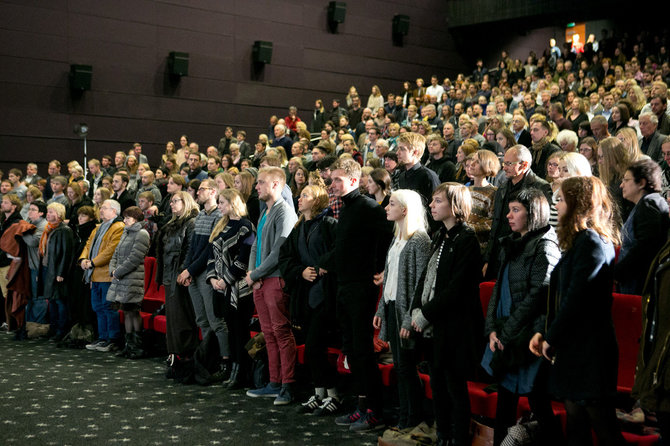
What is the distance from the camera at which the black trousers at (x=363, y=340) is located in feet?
13.1

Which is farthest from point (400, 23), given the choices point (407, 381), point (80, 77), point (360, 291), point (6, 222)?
Result: point (407, 381)

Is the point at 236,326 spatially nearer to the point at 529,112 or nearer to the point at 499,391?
the point at 499,391

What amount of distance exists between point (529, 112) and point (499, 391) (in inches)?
320

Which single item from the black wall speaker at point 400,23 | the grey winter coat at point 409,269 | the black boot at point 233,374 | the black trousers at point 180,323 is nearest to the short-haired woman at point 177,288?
the black trousers at point 180,323

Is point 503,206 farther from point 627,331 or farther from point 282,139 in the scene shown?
point 282,139

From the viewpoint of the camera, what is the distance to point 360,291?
4.00m

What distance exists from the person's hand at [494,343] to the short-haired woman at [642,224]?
2.45ft

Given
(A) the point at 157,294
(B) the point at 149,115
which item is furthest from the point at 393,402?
(B) the point at 149,115

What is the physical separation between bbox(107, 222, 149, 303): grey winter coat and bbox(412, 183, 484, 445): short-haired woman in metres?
3.40

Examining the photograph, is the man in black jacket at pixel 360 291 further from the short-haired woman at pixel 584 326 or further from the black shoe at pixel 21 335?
the black shoe at pixel 21 335

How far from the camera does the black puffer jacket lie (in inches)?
119

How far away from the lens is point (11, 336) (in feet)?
23.5

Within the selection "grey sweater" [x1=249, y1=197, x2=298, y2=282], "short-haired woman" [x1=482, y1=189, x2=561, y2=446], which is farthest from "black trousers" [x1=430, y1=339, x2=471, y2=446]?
"grey sweater" [x1=249, y1=197, x2=298, y2=282]

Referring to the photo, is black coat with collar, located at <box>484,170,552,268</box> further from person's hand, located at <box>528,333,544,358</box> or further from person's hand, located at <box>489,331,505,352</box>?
person's hand, located at <box>528,333,544,358</box>
